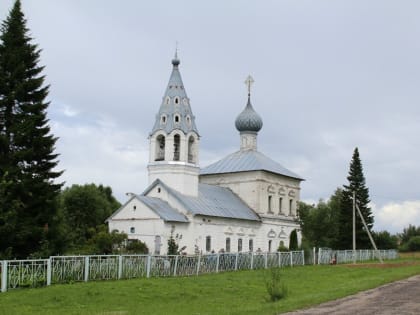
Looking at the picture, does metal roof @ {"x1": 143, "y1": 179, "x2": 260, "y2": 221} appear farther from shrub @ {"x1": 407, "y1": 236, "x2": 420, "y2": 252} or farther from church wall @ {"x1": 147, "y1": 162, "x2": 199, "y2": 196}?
shrub @ {"x1": 407, "y1": 236, "x2": 420, "y2": 252}

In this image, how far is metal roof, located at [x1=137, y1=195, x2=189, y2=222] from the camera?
37406 mm

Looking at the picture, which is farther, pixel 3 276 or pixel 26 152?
pixel 26 152

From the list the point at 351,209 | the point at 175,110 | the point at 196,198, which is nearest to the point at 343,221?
the point at 351,209

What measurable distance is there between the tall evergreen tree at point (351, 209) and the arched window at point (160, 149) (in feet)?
55.0

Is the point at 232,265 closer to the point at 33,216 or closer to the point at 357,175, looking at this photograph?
the point at 33,216

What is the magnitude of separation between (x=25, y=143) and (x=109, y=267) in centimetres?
630

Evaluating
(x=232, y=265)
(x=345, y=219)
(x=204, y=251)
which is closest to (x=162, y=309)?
(x=232, y=265)

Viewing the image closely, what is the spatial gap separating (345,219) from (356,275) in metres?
24.4

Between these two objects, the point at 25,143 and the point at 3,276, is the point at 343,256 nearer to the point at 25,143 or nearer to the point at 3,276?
the point at 25,143

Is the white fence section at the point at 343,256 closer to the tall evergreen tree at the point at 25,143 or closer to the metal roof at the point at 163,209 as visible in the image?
the metal roof at the point at 163,209

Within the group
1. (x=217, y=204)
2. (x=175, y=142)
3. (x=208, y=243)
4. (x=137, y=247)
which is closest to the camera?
(x=137, y=247)

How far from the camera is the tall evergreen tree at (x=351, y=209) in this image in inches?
1961

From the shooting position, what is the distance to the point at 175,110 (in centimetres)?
4088

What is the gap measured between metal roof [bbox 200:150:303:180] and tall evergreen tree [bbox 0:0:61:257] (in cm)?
2519
